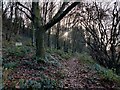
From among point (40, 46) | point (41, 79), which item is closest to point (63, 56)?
point (40, 46)

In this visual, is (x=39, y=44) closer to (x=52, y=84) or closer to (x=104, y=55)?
(x=52, y=84)

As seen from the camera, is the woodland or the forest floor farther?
the woodland

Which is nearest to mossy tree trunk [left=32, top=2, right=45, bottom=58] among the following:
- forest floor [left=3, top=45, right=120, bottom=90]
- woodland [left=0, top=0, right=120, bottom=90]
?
woodland [left=0, top=0, right=120, bottom=90]

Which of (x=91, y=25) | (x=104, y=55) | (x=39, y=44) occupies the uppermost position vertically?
(x=91, y=25)

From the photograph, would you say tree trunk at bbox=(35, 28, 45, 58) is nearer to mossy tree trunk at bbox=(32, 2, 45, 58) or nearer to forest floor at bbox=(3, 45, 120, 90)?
mossy tree trunk at bbox=(32, 2, 45, 58)

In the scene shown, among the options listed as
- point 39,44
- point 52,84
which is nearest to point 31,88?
point 52,84

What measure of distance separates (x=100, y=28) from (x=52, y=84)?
13357 millimetres

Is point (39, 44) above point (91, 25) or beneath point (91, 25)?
beneath

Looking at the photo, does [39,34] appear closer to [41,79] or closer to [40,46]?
[40,46]

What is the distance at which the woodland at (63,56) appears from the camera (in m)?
7.01

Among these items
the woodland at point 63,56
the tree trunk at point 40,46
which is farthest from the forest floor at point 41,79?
the tree trunk at point 40,46

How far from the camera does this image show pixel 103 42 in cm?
1831

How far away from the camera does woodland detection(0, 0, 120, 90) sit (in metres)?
7.01

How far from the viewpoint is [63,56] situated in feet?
63.0
